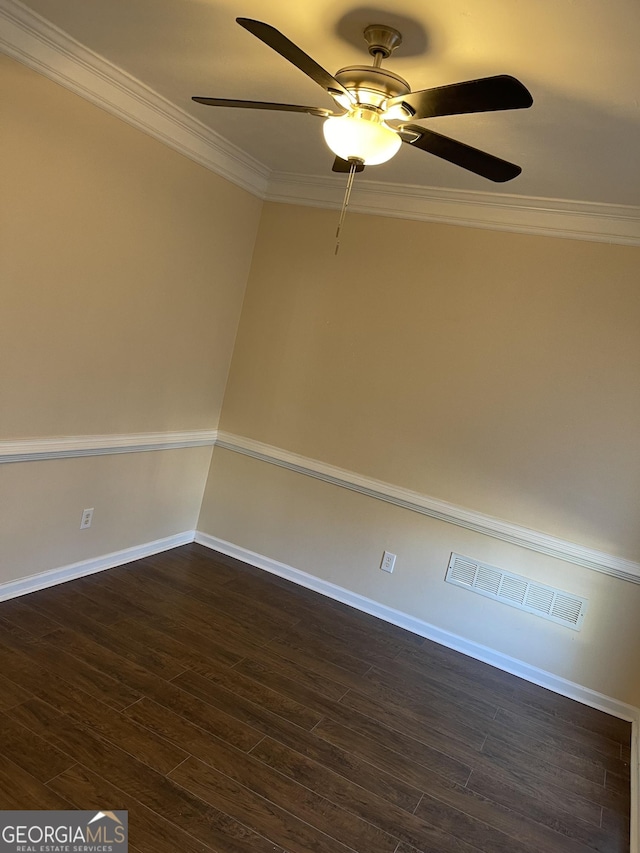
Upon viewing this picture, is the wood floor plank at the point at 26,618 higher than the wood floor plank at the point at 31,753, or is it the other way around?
the wood floor plank at the point at 26,618

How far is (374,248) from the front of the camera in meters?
3.53

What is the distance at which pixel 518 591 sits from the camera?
321 centimetres

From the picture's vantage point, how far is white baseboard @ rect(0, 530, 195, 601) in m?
2.87

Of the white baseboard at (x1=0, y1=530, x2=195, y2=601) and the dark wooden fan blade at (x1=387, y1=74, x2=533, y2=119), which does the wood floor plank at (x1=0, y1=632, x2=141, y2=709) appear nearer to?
the white baseboard at (x1=0, y1=530, x2=195, y2=601)

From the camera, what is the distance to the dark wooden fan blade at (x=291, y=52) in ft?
4.56

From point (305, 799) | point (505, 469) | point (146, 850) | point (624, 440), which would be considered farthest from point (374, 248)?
point (146, 850)

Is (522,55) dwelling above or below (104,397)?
above

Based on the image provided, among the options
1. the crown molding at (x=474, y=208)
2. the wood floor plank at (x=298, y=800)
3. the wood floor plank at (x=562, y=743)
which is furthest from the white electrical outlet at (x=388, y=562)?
the crown molding at (x=474, y=208)

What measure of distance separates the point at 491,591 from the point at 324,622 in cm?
94

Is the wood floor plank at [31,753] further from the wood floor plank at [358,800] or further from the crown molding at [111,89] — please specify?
the crown molding at [111,89]

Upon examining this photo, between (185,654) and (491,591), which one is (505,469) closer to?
(491,591)

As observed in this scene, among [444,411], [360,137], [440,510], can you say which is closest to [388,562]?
[440,510]

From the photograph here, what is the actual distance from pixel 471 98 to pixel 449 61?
0.59 meters

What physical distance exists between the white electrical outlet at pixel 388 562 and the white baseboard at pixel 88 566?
135 cm
